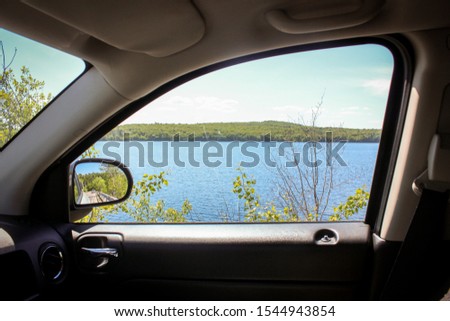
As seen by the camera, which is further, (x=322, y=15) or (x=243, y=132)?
(x=243, y=132)

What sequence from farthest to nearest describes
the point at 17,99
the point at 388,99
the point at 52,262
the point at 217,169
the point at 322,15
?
the point at 217,169 → the point at 17,99 → the point at 388,99 → the point at 52,262 → the point at 322,15

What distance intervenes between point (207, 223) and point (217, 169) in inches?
26.2

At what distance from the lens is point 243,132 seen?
250 centimetres

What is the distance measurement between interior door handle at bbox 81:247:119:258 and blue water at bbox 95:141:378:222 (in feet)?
2.09

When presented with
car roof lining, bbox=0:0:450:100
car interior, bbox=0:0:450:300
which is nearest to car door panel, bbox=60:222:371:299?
car interior, bbox=0:0:450:300

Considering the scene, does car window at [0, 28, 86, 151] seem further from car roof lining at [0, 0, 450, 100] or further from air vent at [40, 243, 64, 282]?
air vent at [40, 243, 64, 282]

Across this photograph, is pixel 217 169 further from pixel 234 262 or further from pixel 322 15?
pixel 322 15

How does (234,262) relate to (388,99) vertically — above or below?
below

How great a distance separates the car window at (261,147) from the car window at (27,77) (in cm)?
41

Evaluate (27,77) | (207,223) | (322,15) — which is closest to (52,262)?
(207,223)

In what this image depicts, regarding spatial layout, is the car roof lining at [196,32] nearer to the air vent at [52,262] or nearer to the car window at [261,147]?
the car window at [261,147]

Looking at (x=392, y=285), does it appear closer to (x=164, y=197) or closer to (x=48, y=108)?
(x=164, y=197)

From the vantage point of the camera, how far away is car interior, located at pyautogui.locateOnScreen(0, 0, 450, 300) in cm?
139

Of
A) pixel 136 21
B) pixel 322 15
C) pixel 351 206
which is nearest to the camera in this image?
pixel 136 21
